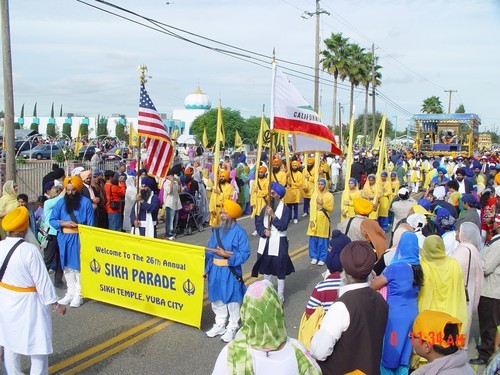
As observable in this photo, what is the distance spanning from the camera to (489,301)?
5.74 meters

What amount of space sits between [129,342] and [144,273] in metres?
1.00

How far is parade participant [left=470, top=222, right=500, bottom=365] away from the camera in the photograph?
561 cm

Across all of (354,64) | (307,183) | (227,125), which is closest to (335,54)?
(354,64)

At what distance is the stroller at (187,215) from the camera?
13.1m

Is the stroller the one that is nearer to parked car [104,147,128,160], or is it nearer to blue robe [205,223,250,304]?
blue robe [205,223,250,304]

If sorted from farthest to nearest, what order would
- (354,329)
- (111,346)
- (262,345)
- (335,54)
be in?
1. (335,54)
2. (111,346)
3. (354,329)
4. (262,345)

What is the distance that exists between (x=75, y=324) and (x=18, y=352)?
2103 mm

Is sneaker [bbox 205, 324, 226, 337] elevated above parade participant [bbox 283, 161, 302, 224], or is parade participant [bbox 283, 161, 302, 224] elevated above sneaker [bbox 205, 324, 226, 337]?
parade participant [bbox 283, 161, 302, 224]

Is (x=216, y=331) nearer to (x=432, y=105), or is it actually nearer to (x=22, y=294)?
(x=22, y=294)

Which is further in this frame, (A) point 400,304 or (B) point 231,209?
(B) point 231,209

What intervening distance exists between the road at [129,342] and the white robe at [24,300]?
92 centimetres

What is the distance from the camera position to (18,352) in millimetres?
4566

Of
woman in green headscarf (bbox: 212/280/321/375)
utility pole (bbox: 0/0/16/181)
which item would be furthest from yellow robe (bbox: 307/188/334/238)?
woman in green headscarf (bbox: 212/280/321/375)

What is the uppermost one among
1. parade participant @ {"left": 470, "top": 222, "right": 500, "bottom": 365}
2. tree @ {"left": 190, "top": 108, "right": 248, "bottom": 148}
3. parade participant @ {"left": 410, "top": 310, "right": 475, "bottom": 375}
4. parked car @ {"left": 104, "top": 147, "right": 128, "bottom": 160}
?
tree @ {"left": 190, "top": 108, "right": 248, "bottom": 148}
